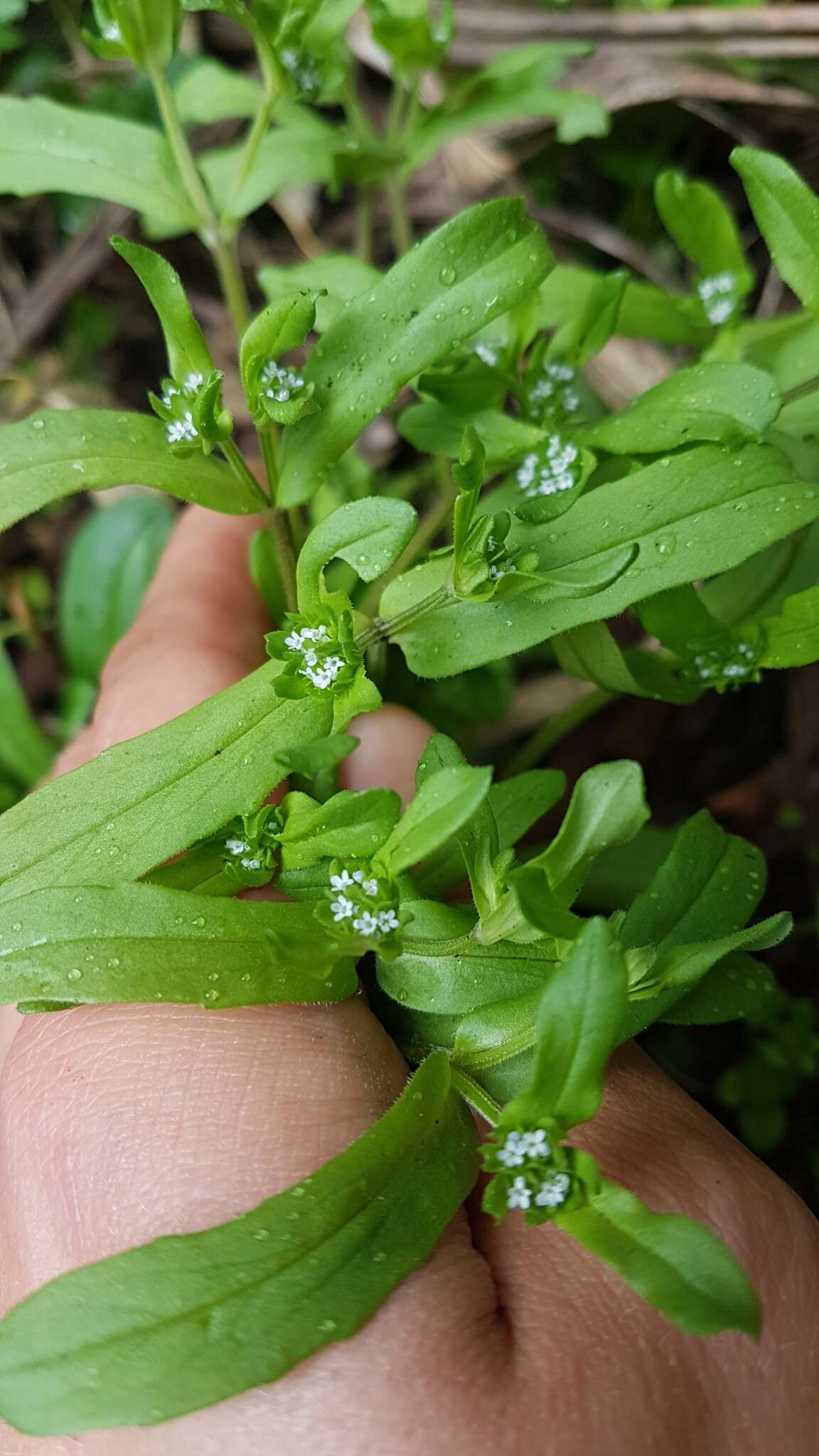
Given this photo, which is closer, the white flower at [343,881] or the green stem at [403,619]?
the white flower at [343,881]

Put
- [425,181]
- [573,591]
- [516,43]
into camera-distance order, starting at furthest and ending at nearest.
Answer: [425,181] < [516,43] < [573,591]

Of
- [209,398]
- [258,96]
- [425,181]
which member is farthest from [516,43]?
[209,398]

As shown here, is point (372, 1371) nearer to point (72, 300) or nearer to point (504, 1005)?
point (504, 1005)

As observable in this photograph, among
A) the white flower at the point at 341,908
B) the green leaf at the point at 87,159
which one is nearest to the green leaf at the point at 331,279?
the green leaf at the point at 87,159

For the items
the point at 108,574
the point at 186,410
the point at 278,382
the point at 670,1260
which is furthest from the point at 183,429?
the point at 108,574

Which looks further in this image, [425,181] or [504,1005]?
[425,181]

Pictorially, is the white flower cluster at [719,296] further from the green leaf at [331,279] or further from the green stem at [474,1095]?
the green stem at [474,1095]

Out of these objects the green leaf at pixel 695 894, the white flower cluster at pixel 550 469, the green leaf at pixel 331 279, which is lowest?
the green leaf at pixel 695 894
